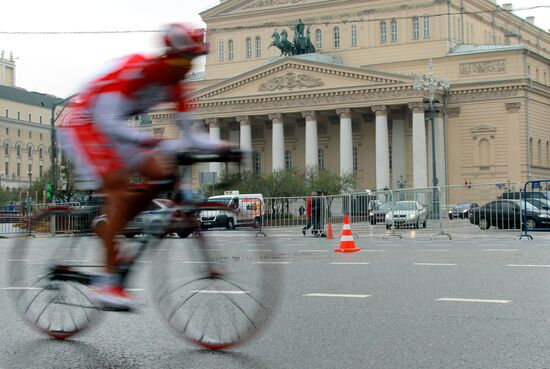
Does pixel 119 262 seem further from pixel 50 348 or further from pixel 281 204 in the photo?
pixel 281 204

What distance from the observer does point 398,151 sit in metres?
82.8

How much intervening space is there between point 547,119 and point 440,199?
53377 millimetres

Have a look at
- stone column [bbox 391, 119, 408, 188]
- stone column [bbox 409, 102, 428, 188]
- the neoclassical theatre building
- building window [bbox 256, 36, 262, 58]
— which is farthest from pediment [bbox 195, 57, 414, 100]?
building window [bbox 256, 36, 262, 58]

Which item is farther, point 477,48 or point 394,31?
point 394,31

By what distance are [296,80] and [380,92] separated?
317 inches

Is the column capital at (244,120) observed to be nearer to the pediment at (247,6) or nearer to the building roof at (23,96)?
the pediment at (247,6)

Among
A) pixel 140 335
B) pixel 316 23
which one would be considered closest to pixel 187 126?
pixel 140 335

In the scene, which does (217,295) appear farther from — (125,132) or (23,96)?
(23,96)

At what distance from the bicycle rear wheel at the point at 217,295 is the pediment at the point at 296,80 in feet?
229

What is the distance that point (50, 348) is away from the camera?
271 inches

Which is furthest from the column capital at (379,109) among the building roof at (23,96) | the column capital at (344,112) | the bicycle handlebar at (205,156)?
the building roof at (23,96)

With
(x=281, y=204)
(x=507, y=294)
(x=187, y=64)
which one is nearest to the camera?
(x=187, y=64)

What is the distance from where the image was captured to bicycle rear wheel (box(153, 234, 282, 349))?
6.32 m

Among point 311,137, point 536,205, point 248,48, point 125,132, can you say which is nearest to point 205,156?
point 125,132
